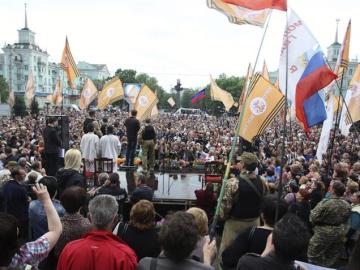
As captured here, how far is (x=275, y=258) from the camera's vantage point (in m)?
2.56

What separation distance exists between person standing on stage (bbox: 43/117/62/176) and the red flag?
6.15 m

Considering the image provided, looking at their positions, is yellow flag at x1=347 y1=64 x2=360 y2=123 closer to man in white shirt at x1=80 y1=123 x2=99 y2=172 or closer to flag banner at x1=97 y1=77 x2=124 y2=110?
man in white shirt at x1=80 y1=123 x2=99 y2=172

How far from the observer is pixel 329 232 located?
14.2 feet

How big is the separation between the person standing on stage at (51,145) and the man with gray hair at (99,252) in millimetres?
8167

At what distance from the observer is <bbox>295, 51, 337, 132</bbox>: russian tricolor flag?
7.05 metres

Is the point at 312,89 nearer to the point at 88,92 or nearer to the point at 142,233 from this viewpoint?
the point at 142,233

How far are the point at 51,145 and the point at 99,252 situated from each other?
8.52 meters

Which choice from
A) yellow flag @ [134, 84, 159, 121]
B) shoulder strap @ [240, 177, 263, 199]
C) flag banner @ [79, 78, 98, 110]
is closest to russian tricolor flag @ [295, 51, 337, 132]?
shoulder strap @ [240, 177, 263, 199]

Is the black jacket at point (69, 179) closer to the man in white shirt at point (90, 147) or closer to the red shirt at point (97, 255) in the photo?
the red shirt at point (97, 255)

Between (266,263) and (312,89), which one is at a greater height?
(312,89)

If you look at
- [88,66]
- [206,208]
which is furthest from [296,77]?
[88,66]

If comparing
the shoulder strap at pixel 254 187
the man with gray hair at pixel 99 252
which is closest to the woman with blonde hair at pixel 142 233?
the man with gray hair at pixel 99 252

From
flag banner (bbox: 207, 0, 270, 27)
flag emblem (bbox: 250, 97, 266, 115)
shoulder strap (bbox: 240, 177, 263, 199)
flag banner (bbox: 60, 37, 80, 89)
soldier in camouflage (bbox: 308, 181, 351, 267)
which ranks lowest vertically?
soldier in camouflage (bbox: 308, 181, 351, 267)

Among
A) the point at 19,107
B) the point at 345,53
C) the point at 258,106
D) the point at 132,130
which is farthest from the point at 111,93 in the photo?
the point at 19,107
